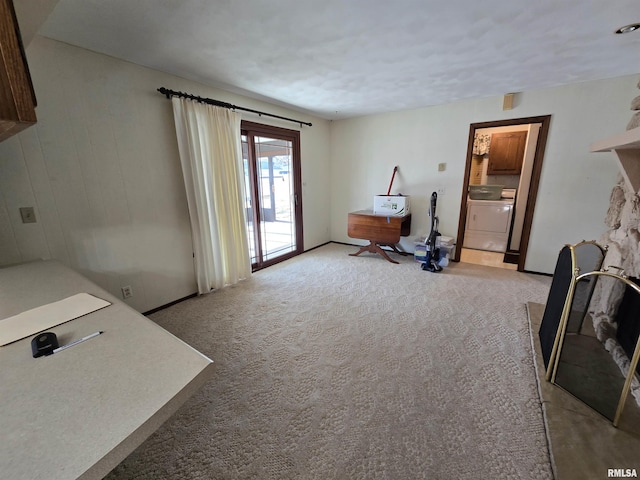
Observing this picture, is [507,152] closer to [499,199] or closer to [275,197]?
[499,199]

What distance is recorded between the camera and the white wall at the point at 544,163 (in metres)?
2.87

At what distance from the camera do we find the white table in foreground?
0.49 m

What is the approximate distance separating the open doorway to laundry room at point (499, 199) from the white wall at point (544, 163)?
0.49 m

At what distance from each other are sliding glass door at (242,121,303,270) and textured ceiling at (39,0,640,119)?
29.8 inches

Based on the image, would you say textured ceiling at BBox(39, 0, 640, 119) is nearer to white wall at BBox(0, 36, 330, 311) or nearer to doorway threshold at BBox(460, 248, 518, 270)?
white wall at BBox(0, 36, 330, 311)

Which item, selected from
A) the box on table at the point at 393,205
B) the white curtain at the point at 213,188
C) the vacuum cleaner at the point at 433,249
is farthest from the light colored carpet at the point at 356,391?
the box on table at the point at 393,205

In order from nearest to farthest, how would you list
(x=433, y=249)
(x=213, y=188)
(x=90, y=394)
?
(x=90, y=394) → (x=213, y=188) → (x=433, y=249)

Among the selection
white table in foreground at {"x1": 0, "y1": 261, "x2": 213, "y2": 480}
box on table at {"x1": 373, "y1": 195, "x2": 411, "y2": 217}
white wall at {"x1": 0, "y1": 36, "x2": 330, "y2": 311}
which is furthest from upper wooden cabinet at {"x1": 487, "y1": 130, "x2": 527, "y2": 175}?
white table in foreground at {"x1": 0, "y1": 261, "x2": 213, "y2": 480}

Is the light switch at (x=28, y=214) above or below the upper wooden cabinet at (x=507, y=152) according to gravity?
below

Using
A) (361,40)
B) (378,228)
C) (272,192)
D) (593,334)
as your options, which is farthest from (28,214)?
(593,334)

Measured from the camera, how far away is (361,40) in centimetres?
189

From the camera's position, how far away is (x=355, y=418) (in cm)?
145

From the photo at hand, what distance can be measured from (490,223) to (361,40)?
12.7ft

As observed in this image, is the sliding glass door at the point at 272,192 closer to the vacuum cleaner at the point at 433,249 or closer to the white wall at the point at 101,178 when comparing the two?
the white wall at the point at 101,178
